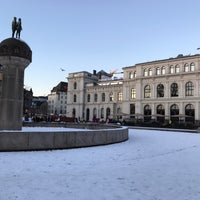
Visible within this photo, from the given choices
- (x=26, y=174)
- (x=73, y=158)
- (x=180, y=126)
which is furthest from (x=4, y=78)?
(x=180, y=126)

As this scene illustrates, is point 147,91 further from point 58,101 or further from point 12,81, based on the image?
point 58,101

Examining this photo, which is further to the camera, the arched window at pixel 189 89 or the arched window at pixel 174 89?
the arched window at pixel 174 89

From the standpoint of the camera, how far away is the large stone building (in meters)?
60.9


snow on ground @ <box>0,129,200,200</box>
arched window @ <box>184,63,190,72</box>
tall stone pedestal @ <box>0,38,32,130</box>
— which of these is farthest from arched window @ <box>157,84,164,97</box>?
snow on ground @ <box>0,129,200,200</box>

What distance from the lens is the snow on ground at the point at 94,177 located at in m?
5.30

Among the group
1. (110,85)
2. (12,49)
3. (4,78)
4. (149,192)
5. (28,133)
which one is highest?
(110,85)

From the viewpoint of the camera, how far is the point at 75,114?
94.2 metres

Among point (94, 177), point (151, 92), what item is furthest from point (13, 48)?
point (151, 92)

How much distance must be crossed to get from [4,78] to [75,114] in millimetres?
80833

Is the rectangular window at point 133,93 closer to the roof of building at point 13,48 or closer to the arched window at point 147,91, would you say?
the arched window at point 147,91

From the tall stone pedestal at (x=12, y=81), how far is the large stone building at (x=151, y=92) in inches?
1722

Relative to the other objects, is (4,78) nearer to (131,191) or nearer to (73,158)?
→ (73,158)

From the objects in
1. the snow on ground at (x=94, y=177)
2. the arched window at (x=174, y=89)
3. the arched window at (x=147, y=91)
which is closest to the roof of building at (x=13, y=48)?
the snow on ground at (x=94, y=177)

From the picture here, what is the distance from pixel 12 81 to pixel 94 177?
8971mm
